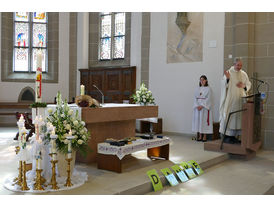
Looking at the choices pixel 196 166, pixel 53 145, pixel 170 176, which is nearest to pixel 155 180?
pixel 170 176

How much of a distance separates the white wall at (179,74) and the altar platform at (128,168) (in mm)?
1878

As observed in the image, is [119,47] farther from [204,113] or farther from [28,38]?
[204,113]

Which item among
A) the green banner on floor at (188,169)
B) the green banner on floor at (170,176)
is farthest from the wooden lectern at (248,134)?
the green banner on floor at (170,176)

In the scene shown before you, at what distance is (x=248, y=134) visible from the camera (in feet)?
22.5

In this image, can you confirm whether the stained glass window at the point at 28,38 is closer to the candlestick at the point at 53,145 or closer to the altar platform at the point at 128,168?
the altar platform at the point at 128,168

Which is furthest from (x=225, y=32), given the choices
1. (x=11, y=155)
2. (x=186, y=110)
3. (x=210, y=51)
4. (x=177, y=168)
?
(x=11, y=155)

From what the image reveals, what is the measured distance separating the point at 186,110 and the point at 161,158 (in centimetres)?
387

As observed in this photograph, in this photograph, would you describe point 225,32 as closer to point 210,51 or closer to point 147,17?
point 210,51

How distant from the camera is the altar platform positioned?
14.3ft

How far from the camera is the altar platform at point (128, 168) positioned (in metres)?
4.36

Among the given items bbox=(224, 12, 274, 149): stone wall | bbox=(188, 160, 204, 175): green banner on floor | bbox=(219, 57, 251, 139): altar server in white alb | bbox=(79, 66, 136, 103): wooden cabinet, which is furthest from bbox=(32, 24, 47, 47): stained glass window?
bbox=(188, 160, 204, 175): green banner on floor

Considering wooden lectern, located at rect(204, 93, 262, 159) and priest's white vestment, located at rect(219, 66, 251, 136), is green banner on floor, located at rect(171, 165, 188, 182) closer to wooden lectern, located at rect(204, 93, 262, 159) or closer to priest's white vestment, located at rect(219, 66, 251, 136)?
wooden lectern, located at rect(204, 93, 262, 159)

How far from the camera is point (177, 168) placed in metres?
5.62

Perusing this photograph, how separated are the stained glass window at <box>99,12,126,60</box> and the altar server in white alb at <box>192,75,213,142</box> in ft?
13.1
